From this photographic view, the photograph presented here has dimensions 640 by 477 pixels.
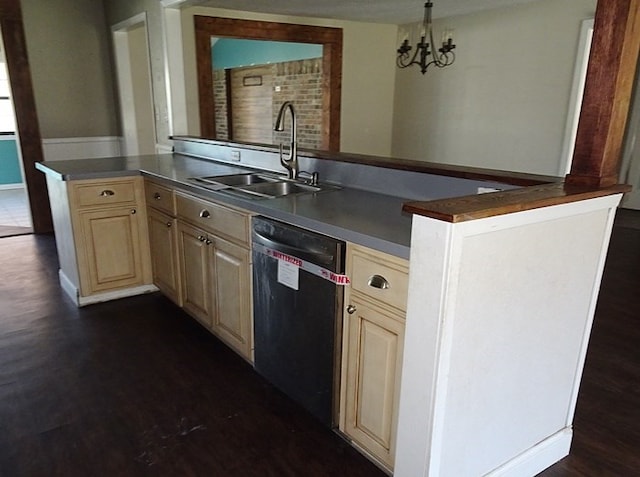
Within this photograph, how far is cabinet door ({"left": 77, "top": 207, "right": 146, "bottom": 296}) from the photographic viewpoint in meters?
3.01

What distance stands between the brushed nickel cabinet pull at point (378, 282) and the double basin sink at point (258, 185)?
770 mm

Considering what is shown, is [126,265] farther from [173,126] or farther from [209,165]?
[173,126]

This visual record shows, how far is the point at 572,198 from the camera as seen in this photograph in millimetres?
1441

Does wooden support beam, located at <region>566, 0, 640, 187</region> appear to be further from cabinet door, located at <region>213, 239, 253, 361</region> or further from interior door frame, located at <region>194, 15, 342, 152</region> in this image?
interior door frame, located at <region>194, 15, 342, 152</region>

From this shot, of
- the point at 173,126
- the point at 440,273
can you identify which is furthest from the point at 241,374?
the point at 173,126

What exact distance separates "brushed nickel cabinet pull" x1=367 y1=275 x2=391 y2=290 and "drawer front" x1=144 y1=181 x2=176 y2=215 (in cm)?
157

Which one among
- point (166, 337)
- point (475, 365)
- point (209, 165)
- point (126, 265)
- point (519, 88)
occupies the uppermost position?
point (519, 88)

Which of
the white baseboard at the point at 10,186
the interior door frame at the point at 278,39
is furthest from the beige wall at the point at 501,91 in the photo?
the white baseboard at the point at 10,186


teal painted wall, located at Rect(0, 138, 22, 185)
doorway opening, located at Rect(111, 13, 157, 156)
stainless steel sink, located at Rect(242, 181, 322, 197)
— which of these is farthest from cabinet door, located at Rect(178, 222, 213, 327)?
teal painted wall, located at Rect(0, 138, 22, 185)

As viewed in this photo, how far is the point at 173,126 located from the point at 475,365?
337cm

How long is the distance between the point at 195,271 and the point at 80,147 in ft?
10.1

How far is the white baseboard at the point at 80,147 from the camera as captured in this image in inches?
191

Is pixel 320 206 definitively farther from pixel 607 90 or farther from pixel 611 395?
pixel 611 395

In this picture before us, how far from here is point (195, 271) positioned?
273 centimetres
